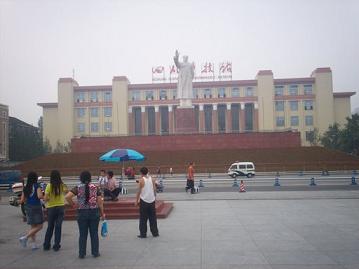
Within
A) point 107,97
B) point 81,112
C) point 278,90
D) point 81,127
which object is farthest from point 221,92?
point 81,127

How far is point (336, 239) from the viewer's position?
26.7ft

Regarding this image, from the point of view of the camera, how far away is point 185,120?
146ft

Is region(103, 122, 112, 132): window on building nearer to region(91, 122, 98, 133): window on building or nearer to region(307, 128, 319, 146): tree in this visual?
region(91, 122, 98, 133): window on building

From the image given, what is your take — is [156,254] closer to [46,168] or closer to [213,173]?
[213,173]

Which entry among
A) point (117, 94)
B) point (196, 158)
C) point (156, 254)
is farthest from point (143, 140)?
point (156, 254)

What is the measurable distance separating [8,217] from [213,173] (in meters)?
26.7

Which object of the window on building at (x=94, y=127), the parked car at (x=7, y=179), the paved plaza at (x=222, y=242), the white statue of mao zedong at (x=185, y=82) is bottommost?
the paved plaza at (x=222, y=242)

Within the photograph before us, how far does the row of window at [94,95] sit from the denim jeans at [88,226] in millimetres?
71430

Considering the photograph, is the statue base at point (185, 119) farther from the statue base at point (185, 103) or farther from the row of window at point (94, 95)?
the row of window at point (94, 95)

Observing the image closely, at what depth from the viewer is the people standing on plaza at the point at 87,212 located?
7.03 metres

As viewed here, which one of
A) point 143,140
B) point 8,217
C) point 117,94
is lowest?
point 8,217

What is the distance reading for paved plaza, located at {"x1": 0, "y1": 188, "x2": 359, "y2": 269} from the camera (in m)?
6.59

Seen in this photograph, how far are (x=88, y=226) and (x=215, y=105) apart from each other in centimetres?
6895

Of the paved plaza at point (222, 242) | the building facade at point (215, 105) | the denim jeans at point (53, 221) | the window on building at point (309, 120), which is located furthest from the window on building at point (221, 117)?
the denim jeans at point (53, 221)
